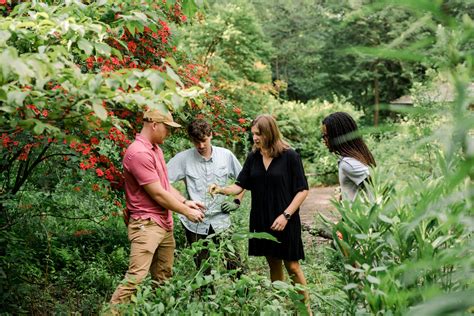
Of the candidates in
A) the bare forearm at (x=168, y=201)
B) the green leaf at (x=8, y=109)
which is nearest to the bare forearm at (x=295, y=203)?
the bare forearm at (x=168, y=201)

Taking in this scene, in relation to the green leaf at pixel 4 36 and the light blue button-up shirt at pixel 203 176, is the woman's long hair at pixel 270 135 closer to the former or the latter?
the light blue button-up shirt at pixel 203 176

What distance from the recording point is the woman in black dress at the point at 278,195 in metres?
4.86

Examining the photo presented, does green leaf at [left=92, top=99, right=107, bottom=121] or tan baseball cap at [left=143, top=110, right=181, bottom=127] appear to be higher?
green leaf at [left=92, top=99, right=107, bottom=121]

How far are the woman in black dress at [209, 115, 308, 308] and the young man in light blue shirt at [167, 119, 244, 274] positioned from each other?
1.09ft

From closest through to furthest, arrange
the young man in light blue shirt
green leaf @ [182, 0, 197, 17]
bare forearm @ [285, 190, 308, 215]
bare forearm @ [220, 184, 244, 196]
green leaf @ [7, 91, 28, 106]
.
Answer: green leaf @ [7, 91, 28, 106]
green leaf @ [182, 0, 197, 17]
bare forearm @ [285, 190, 308, 215]
bare forearm @ [220, 184, 244, 196]
the young man in light blue shirt

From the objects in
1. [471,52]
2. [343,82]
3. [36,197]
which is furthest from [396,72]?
[471,52]

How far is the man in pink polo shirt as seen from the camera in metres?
4.38

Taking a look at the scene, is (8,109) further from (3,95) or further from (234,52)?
(234,52)

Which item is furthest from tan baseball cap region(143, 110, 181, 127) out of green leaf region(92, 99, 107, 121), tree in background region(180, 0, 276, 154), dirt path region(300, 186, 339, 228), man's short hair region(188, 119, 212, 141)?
tree in background region(180, 0, 276, 154)

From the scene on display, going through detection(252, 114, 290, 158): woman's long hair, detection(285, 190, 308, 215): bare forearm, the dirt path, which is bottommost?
the dirt path

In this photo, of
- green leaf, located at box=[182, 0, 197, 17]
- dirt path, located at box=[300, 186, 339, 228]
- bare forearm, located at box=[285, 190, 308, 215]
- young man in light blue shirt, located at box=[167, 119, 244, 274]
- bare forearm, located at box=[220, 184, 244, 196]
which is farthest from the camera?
dirt path, located at box=[300, 186, 339, 228]

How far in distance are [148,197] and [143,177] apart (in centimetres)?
21

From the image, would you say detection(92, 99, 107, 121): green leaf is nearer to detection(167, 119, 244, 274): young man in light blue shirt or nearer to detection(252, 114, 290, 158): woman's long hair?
detection(252, 114, 290, 158): woman's long hair

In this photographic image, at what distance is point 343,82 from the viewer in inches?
1364
